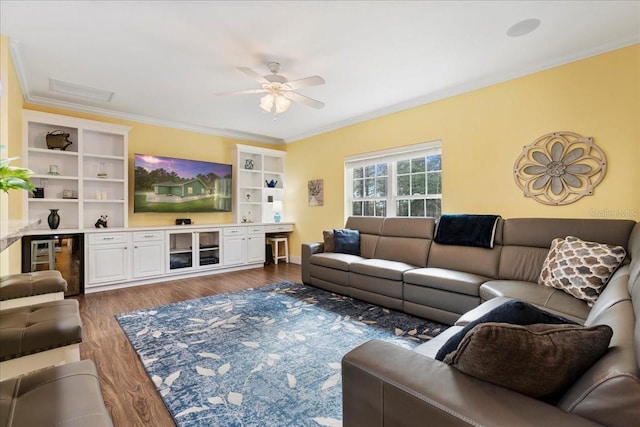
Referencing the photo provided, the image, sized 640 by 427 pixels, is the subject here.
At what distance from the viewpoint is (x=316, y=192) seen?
19.2 feet

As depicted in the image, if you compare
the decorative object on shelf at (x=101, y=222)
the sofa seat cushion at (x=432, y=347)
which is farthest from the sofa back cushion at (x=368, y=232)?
the decorative object on shelf at (x=101, y=222)

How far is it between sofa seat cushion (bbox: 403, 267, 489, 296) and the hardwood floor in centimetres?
221

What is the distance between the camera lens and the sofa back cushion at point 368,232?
4.35 metres

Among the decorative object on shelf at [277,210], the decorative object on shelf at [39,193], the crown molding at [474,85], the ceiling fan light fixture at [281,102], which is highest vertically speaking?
the crown molding at [474,85]

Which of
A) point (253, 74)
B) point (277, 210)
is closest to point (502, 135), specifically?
point (253, 74)

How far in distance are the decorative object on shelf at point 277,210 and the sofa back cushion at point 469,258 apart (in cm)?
367

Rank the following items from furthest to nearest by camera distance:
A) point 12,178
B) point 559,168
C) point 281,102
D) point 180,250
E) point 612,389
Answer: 1. point 180,250
2. point 281,102
3. point 559,168
4. point 12,178
5. point 612,389

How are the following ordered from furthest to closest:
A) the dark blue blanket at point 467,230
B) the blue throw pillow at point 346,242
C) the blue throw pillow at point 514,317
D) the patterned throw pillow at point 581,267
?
the blue throw pillow at point 346,242
the dark blue blanket at point 467,230
the patterned throw pillow at point 581,267
the blue throw pillow at point 514,317

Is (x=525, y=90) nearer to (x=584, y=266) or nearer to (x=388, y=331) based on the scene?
(x=584, y=266)

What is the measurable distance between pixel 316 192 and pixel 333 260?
6.90ft

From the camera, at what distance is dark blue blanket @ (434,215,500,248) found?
3.28 meters

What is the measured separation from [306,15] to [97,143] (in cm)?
406

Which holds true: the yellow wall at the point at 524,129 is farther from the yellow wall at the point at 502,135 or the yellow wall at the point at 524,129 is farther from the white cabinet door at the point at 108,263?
the white cabinet door at the point at 108,263

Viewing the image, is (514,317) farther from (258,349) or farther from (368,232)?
(368,232)
